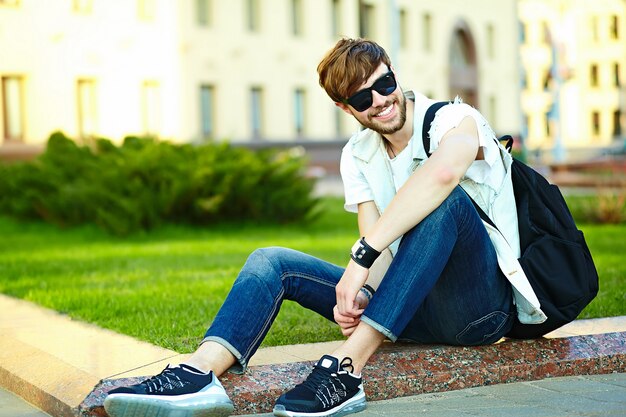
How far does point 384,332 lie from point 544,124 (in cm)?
6911

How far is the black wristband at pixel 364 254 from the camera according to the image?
13.2 feet

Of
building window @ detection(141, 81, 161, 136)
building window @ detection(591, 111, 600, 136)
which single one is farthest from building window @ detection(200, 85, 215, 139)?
building window @ detection(591, 111, 600, 136)

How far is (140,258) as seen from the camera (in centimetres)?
1024

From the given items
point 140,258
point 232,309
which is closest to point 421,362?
point 232,309

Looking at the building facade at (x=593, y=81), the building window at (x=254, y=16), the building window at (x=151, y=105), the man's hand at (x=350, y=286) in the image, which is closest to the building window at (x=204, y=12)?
the building window at (x=254, y=16)

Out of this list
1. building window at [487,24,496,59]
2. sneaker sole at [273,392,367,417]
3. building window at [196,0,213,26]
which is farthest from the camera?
building window at [487,24,496,59]

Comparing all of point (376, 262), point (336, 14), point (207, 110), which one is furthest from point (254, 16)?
point (376, 262)

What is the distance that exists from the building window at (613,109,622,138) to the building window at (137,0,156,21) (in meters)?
51.8

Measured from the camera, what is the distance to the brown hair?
4.11 metres

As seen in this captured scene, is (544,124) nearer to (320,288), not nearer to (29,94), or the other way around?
(29,94)

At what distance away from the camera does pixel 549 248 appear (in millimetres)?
4164

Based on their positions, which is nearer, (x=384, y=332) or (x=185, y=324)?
(x=384, y=332)

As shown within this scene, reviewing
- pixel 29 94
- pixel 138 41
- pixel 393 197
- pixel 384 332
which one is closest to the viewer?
pixel 384 332

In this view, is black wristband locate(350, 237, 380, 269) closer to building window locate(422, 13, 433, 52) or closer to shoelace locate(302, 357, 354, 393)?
shoelace locate(302, 357, 354, 393)
